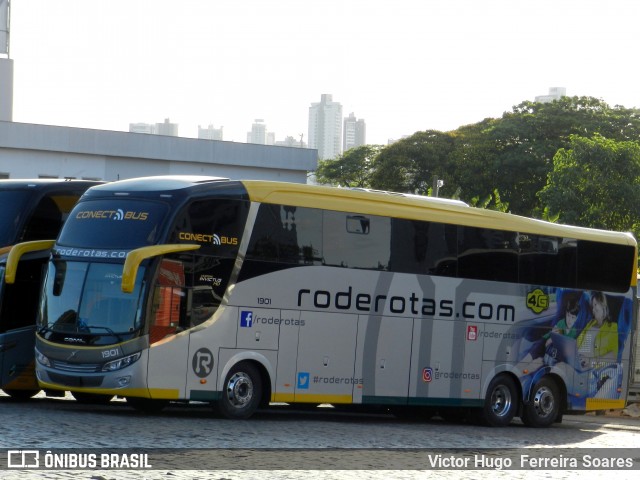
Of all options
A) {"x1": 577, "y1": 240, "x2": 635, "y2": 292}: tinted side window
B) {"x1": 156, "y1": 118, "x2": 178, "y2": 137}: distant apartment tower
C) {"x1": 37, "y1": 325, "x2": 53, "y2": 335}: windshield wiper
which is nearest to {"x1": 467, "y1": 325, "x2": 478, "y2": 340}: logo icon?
{"x1": 577, "y1": 240, "x2": 635, "y2": 292}: tinted side window

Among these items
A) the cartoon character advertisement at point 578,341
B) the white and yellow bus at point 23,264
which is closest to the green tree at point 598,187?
the cartoon character advertisement at point 578,341

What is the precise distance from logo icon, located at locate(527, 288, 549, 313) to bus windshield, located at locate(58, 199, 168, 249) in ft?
25.4

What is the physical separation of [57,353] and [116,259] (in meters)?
1.58

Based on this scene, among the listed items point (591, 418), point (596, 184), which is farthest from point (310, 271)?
point (596, 184)

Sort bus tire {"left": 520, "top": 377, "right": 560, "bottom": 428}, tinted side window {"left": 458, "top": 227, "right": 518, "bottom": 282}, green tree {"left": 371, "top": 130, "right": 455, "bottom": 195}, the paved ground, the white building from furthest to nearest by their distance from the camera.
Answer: green tree {"left": 371, "top": 130, "right": 455, "bottom": 195} < the white building < bus tire {"left": 520, "top": 377, "right": 560, "bottom": 428} < tinted side window {"left": 458, "top": 227, "right": 518, "bottom": 282} < the paved ground

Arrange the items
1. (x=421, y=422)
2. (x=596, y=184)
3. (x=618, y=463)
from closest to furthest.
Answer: (x=618, y=463)
(x=421, y=422)
(x=596, y=184)

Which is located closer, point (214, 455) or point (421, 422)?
point (214, 455)

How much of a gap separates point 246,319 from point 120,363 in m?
2.07

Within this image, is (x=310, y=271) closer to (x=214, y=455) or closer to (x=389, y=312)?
(x=389, y=312)

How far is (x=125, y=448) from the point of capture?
1254 cm

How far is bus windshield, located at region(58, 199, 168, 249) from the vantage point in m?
16.7

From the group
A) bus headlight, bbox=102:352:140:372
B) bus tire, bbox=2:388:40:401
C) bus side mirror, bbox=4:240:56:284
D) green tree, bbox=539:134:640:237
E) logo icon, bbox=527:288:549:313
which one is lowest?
bus tire, bbox=2:388:40:401

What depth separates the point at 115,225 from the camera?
16938 mm

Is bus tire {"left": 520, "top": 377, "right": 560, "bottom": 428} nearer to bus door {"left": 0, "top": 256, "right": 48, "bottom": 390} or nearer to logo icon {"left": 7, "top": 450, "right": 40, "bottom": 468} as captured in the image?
bus door {"left": 0, "top": 256, "right": 48, "bottom": 390}
